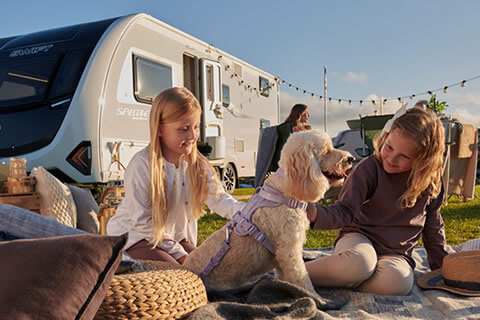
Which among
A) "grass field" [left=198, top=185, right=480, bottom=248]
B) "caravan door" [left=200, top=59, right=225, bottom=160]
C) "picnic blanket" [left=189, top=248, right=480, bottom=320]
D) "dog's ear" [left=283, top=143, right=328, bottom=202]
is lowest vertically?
"grass field" [left=198, top=185, right=480, bottom=248]

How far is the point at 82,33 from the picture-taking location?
6594mm

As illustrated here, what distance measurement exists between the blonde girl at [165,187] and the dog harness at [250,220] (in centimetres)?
51

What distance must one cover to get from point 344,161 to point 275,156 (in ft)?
13.3

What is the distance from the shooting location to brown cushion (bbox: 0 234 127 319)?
4.50 feet

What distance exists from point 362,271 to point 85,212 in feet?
9.54

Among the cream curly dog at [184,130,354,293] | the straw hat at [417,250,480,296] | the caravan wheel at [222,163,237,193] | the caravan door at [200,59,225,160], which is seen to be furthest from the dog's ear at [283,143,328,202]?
the caravan wheel at [222,163,237,193]

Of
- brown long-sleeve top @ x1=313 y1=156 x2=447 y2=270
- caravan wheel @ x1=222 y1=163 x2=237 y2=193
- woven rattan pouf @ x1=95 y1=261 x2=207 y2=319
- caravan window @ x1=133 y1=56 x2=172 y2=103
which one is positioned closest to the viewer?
woven rattan pouf @ x1=95 y1=261 x2=207 y2=319

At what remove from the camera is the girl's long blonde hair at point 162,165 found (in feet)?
8.93

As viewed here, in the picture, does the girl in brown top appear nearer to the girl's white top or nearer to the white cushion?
the girl's white top

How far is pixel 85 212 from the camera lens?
4367 millimetres

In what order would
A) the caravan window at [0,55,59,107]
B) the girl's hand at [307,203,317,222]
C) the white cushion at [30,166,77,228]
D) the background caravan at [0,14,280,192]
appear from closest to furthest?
the girl's hand at [307,203,317,222], the white cushion at [30,166,77,228], the background caravan at [0,14,280,192], the caravan window at [0,55,59,107]

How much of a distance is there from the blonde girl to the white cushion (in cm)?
123

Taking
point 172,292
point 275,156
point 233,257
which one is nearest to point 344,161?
point 233,257

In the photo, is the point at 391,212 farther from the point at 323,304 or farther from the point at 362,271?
the point at 323,304
